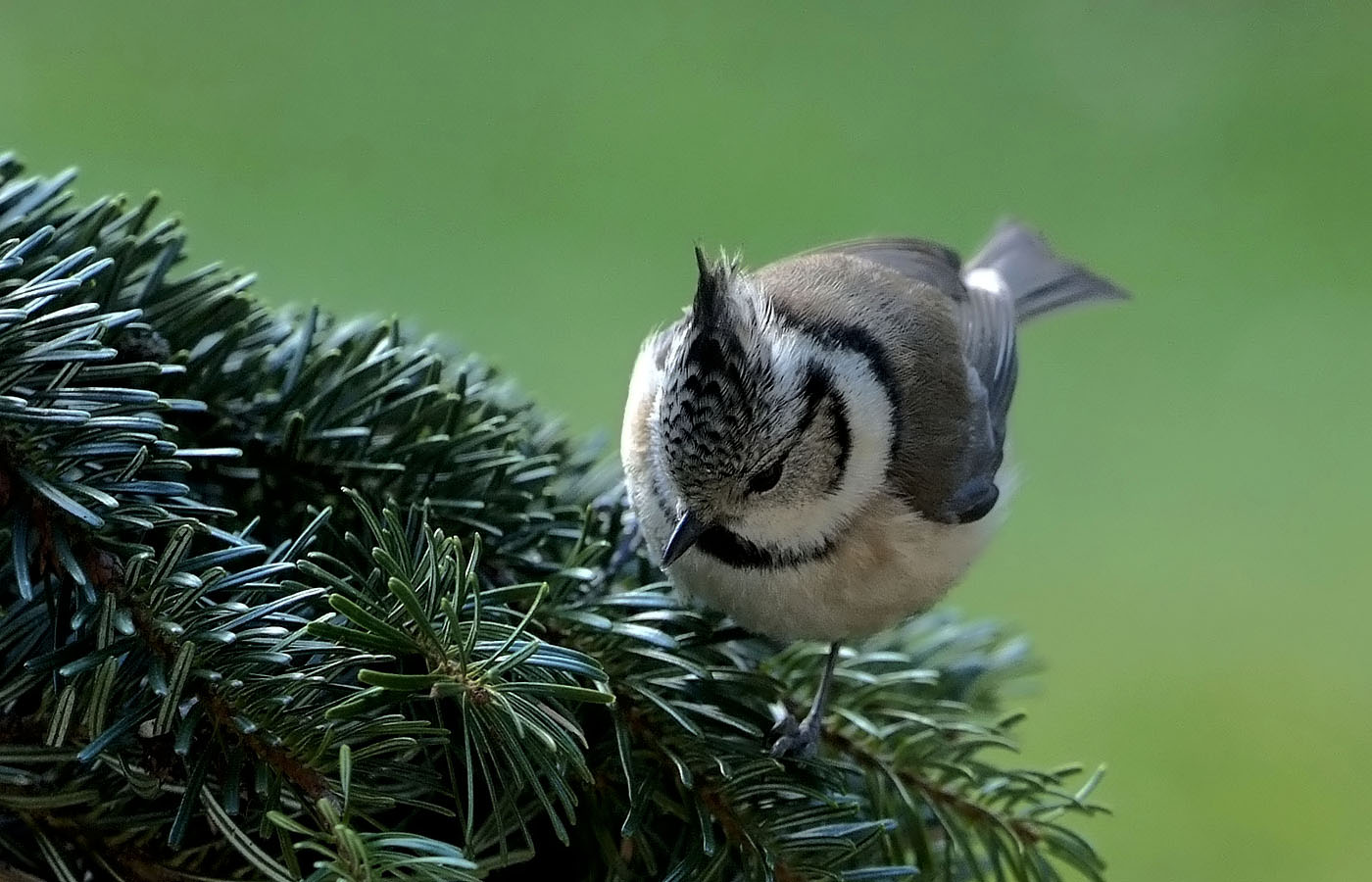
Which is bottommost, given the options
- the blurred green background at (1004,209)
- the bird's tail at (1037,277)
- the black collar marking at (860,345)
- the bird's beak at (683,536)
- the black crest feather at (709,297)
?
the bird's beak at (683,536)

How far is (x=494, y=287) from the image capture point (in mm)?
1710

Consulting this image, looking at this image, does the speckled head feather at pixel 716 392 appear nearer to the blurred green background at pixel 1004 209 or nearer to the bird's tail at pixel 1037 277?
the bird's tail at pixel 1037 277

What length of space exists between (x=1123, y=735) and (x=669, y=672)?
106cm

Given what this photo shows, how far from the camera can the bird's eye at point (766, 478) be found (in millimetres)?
724

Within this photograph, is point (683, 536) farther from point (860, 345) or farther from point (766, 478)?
point (860, 345)

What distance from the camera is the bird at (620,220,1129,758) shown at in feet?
2.27

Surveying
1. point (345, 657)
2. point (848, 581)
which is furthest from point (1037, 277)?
point (345, 657)

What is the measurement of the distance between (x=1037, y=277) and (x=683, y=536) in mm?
628

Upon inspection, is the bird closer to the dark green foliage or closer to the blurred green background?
the dark green foliage

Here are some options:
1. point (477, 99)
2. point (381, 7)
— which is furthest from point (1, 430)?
point (381, 7)

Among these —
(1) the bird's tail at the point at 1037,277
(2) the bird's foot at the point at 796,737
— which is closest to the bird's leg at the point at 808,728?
(2) the bird's foot at the point at 796,737

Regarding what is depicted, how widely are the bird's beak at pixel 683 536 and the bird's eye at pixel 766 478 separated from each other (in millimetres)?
37

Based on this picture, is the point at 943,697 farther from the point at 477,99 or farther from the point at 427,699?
the point at 477,99

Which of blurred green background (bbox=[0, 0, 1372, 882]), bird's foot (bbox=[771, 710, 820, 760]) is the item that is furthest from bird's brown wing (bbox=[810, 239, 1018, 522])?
blurred green background (bbox=[0, 0, 1372, 882])
